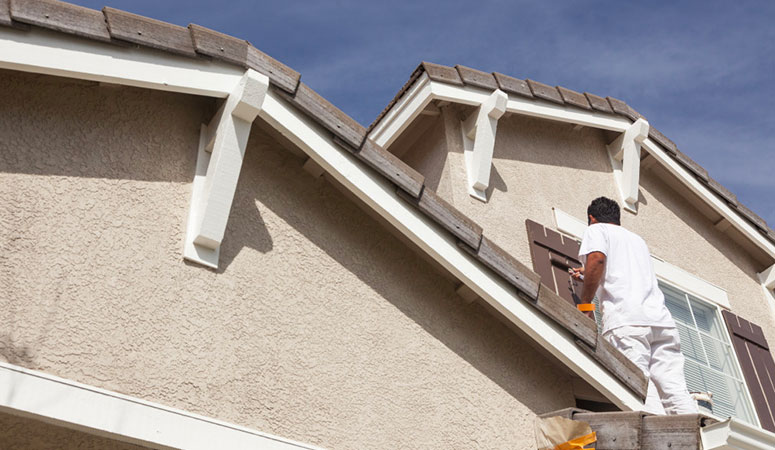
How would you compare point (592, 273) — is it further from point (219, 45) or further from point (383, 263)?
point (219, 45)

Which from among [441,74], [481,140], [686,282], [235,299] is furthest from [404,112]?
[235,299]

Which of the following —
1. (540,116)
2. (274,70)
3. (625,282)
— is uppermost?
(540,116)

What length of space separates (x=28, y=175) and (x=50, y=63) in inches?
20.2

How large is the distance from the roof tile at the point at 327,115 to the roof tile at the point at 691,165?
206 inches

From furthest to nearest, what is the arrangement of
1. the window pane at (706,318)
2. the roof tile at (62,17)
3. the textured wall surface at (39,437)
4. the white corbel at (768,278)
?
the white corbel at (768,278)
the window pane at (706,318)
the roof tile at (62,17)
the textured wall surface at (39,437)

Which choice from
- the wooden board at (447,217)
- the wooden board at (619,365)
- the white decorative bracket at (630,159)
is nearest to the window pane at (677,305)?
the white decorative bracket at (630,159)

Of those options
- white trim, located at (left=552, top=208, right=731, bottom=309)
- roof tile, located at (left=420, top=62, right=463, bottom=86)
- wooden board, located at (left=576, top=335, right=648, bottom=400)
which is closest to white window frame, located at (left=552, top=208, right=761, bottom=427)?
white trim, located at (left=552, top=208, right=731, bottom=309)

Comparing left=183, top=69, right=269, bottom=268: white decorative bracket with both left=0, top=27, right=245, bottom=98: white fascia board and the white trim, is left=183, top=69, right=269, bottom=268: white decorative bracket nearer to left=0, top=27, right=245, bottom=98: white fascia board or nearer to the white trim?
left=0, top=27, right=245, bottom=98: white fascia board

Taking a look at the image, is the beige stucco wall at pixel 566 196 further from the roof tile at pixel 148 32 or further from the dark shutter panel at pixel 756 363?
the roof tile at pixel 148 32

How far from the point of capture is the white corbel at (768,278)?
9273 millimetres

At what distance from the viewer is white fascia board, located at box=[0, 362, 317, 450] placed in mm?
3277

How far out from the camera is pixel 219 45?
419cm

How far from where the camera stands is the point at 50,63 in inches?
144

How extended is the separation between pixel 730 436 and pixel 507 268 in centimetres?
142
